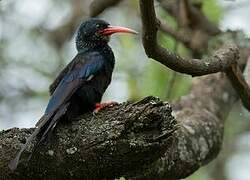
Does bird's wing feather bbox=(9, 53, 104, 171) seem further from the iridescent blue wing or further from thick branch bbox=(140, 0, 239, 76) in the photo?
thick branch bbox=(140, 0, 239, 76)

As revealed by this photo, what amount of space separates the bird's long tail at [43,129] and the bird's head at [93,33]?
943 millimetres

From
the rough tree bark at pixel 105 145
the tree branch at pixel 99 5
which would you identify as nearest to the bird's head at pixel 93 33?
the tree branch at pixel 99 5

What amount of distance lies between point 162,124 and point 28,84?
158 inches

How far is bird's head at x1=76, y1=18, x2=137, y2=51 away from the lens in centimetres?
443

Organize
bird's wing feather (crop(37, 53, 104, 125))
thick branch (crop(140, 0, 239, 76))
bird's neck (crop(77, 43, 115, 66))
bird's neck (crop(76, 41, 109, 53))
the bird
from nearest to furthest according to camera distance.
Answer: thick branch (crop(140, 0, 239, 76)) < the bird < bird's wing feather (crop(37, 53, 104, 125)) < bird's neck (crop(77, 43, 115, 66)) < bird's neck (crop(76, 41, 109, 53))

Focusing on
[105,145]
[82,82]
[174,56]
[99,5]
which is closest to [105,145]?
[105,145]

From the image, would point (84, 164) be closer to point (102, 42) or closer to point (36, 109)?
point (102, 42)

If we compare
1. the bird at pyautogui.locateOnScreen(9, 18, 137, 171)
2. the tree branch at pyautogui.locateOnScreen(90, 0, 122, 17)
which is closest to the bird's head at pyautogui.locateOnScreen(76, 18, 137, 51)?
the bird at pyautogui.locateOnScreen(9, 18, 137, 171)

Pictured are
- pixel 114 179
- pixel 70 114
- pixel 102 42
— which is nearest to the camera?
pixel 114 179

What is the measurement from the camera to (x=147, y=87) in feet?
17.1

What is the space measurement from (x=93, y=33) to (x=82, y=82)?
2.22 ft

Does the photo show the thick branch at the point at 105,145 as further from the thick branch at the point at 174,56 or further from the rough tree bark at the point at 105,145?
the thick branch at the point at 174,56

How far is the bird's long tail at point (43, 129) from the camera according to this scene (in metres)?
3.05

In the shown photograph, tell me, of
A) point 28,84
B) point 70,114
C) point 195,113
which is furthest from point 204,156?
point 28,84
